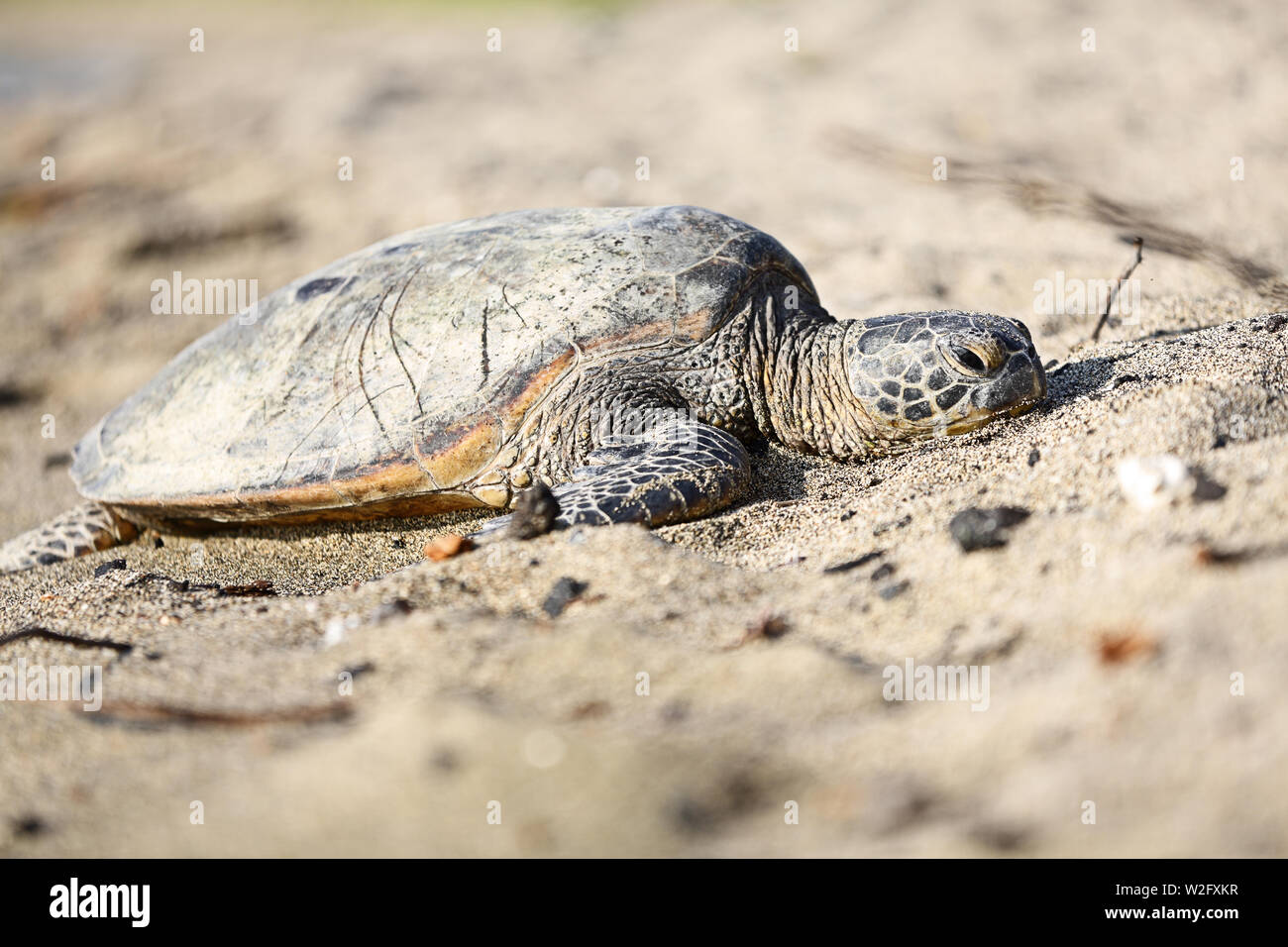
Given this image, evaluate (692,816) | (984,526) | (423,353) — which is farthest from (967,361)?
(692,816)

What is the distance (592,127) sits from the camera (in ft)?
→ 29.7

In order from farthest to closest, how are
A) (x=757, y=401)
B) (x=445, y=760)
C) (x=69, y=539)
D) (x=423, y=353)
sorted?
1. (x=69, y=539)
2. (x=757, y=401)
3. (x=423, y=353)
4. (x=445, y=760)

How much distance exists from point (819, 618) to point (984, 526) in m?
0.53

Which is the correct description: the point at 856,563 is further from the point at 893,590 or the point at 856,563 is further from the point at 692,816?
the point at 692,816

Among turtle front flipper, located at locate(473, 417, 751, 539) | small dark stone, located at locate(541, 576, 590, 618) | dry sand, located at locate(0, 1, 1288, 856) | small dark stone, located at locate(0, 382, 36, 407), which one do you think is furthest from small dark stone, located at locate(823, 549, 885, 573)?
small dark stone, located at locate(0, 382, 36, 407)

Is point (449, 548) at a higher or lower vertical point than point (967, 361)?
lower

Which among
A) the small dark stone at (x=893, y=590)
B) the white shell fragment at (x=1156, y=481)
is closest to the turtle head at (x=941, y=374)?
the white shell fragment at (x=1156, y=481)

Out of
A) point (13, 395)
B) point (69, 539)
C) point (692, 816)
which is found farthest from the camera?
point (13, 395)

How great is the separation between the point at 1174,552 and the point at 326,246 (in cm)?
685

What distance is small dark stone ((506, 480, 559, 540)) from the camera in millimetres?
3051

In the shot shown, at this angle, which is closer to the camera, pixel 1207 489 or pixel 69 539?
pixel 1207 489

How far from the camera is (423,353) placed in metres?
3.75

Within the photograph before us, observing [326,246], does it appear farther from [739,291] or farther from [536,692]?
[536,692]

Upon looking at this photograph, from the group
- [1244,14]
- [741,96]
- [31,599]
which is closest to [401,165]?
[741,96]
